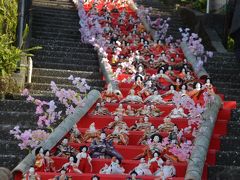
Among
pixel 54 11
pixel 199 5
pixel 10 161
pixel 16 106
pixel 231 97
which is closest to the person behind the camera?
pixel 10 161

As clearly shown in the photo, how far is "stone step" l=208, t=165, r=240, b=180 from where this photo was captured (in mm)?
6555

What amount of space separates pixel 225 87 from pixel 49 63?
11.7 ft

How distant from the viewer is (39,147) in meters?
7.63

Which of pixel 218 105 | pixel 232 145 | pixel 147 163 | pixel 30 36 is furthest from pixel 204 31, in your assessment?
pixel 147 163

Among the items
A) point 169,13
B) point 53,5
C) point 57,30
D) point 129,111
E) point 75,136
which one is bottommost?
point 75,136

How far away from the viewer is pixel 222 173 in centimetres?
680

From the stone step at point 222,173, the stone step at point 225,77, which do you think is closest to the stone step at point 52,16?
the stone step at point 225,77

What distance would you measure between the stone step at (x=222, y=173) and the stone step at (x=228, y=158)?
0.39 meters

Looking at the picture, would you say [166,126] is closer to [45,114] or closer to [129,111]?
[129,111]

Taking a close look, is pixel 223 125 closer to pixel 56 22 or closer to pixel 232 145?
pixel 232 145

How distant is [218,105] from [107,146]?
2.24 metres

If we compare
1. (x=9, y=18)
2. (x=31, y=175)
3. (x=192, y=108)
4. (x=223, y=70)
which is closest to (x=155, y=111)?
(x=192, y=108)

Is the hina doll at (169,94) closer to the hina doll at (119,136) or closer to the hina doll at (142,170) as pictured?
the hina doll at (119,136)

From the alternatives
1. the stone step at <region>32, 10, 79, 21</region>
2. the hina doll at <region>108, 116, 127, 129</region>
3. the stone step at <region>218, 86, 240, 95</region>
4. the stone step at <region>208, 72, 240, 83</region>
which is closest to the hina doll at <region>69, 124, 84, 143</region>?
the hina doll at <region>108, 116, 127, 129</region>
